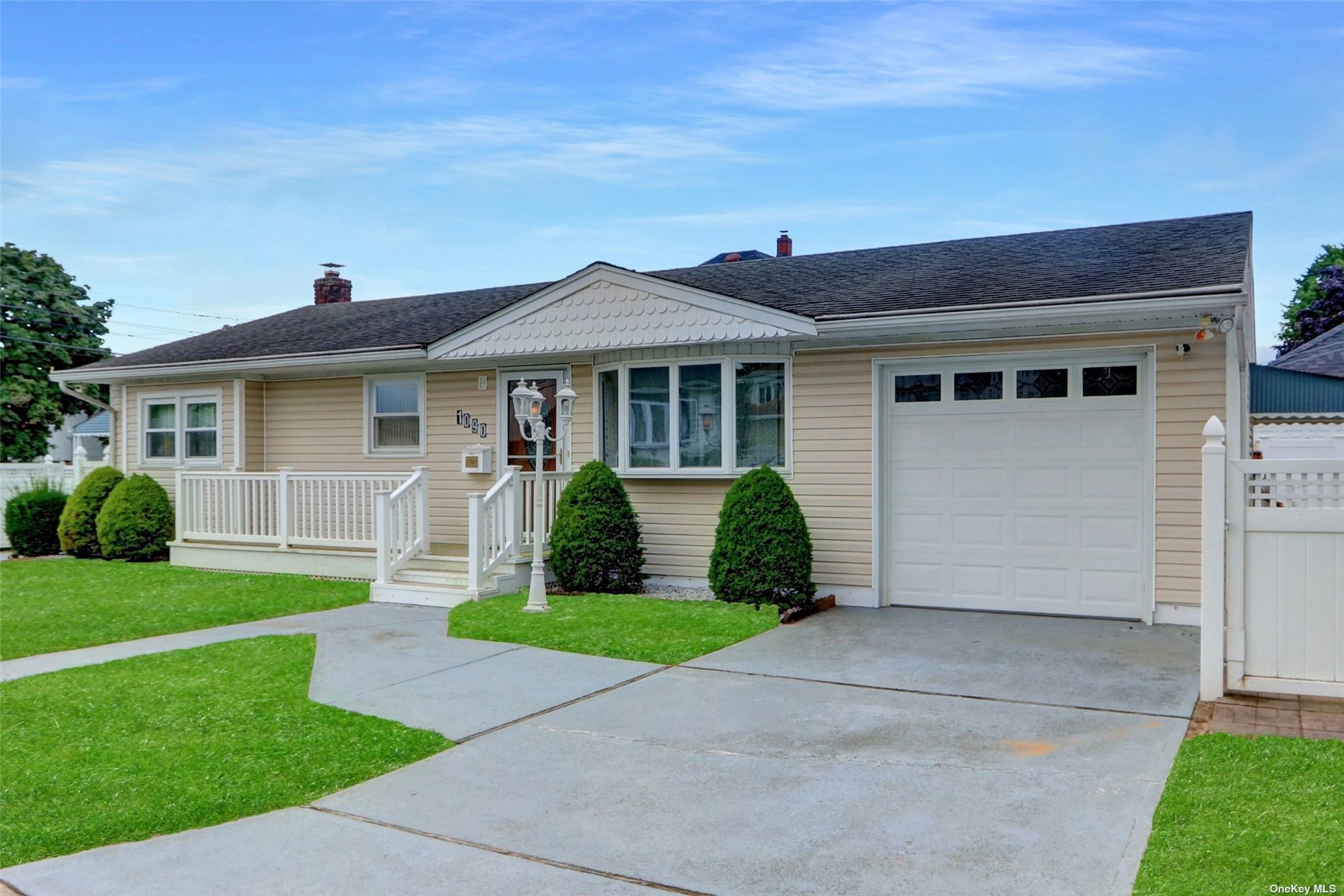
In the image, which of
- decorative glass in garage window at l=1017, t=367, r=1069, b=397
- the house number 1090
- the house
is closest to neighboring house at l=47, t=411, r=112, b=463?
the house

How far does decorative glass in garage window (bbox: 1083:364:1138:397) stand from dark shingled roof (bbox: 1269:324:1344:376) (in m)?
18.8

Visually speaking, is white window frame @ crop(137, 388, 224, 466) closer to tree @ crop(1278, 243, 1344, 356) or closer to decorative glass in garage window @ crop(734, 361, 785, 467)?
decorative glass in garage window @ crop(734, 361, 785, 467)

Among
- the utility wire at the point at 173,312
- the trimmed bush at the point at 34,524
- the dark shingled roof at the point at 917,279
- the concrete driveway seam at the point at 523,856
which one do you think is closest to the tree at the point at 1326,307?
the dark shingled roof at the point at 917,279

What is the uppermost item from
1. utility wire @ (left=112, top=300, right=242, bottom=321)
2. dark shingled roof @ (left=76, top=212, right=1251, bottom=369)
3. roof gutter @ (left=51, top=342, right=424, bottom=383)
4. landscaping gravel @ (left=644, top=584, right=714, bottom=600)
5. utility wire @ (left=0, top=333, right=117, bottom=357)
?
utility wire @ (left=112, top=300, right=242, bottom=321)

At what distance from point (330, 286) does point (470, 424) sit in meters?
8.14

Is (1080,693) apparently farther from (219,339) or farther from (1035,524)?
(219,339)

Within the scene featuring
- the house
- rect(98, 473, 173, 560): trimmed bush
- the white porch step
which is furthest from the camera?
rect(98, 473, 173, 560): trimmed bush

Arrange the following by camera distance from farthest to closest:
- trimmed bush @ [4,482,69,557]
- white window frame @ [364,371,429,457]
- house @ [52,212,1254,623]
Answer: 1. trimmed bush @ [4,482,69,557]
2. white window frame @ [364,371,429,457]
3. house @ [52,212,1254,623]

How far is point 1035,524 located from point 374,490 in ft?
24.6

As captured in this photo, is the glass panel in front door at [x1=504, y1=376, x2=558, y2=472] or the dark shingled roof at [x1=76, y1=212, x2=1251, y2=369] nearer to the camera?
the dark shingled roof at [x1=76, y1=212, x2=1251, y2=369]

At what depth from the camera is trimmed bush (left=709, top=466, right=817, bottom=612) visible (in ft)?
28.4

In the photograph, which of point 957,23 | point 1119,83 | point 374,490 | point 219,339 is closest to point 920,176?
point 1119,83

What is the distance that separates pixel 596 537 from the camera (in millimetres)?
9617

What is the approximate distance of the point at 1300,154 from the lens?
17344 mm
